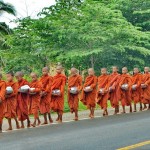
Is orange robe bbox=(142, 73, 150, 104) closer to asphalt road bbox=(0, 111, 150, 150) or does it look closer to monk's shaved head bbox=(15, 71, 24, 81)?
asphalt road bbox=(0, 111, 150, 150)

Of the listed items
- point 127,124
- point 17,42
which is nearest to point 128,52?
point 17,42

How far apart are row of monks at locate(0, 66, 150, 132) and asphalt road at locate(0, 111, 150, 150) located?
1.09 meters

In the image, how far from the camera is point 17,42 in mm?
24203

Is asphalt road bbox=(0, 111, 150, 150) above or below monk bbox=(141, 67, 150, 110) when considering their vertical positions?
below

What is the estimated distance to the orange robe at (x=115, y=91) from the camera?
1912 centimetres

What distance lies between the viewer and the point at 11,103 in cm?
1483

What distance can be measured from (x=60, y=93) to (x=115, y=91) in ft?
11.5

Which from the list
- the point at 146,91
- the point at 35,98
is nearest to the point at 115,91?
the point at 146,91

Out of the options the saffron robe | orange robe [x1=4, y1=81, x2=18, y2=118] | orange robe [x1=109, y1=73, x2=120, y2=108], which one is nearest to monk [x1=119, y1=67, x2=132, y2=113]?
orange robe [x1=109, y1=73, x2=120, y2=108]

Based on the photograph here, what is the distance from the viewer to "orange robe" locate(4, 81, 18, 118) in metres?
14.7

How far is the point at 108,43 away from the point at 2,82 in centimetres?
1196

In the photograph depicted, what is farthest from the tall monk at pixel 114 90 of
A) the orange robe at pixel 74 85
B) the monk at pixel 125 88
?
the orange robe at pixel 74 85

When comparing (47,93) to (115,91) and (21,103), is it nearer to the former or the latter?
(21,103)

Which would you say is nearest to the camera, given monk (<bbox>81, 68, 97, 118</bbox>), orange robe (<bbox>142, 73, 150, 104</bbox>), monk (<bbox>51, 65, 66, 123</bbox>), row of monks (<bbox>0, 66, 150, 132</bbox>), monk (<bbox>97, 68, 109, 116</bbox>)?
row of monks (<bbox>0, 66, 150, 132</bbox>)
